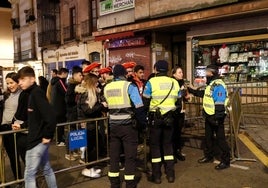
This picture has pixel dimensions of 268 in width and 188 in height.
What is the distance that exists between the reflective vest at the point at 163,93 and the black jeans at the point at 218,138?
103 centimetres

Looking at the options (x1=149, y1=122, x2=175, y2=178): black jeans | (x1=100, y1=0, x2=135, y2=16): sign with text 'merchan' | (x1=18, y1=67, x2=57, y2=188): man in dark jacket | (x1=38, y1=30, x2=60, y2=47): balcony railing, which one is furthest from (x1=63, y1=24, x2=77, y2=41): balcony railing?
(x1=18, y1=67, x2=57, y2=188): man in dark jacket

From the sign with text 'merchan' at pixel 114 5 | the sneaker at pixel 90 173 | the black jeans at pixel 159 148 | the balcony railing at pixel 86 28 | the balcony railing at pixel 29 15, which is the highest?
the balcony railing at pixel 29 15

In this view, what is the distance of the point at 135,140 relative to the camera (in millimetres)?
5094

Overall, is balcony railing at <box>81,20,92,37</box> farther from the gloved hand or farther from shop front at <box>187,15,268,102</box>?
the gloved hand

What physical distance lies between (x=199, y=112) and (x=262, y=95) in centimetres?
315

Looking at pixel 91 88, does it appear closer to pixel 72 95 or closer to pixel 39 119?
pixel 72 95

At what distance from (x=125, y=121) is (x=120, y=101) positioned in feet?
0.98

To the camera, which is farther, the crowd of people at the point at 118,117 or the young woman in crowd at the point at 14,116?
the young woman in crowd at the point at 14,116

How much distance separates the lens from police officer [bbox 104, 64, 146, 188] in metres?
5.02

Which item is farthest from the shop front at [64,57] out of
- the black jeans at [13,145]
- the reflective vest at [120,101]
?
the reflective vest at [120,101]

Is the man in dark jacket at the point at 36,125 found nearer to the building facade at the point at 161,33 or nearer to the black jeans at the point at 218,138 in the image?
the black jeans at the point at 218,138

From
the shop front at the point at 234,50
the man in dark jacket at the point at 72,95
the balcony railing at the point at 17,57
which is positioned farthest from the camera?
the balcony railing at the point at 17,57

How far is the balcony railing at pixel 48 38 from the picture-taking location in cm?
2522

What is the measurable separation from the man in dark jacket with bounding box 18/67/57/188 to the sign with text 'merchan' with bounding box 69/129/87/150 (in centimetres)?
125
